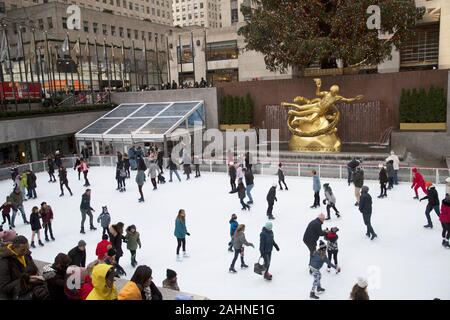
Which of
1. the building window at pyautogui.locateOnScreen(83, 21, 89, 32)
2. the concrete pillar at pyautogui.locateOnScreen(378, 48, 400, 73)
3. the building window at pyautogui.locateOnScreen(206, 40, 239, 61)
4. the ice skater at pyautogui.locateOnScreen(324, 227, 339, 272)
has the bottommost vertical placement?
the ice skater at pyautogui.locateOnScreen(324, 227, 339, 272)

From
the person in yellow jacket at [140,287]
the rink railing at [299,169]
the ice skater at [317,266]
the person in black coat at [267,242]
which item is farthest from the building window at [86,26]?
the person in yellow jacket at [140,287]

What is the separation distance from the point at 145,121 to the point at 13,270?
21.3 metres

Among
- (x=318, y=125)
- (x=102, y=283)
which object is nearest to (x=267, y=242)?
(x=102, y=283)

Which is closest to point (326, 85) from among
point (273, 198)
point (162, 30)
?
point (273, 198)

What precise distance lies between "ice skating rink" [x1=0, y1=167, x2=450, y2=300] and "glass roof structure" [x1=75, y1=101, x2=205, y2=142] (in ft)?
24.1

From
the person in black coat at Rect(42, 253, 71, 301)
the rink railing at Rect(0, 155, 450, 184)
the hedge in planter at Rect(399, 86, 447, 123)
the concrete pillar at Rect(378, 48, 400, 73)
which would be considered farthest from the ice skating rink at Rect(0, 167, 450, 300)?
the concrete pillar at Rect(378, 48, 400, 73)

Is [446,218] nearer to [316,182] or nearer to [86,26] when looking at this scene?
[316,182]

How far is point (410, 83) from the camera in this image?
22484mm

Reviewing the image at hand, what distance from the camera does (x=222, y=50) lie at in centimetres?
4984

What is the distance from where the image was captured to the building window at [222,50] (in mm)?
49062

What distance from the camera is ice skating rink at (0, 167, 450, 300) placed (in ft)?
25.7

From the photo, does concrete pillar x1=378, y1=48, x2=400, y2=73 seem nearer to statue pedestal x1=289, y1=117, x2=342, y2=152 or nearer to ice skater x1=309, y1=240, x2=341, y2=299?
statue pedestal x1=289, y1=117, x2=342, y2=152

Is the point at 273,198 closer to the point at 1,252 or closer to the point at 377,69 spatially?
the point at 1,252
